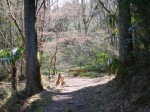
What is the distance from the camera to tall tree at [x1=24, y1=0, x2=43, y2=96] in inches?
524

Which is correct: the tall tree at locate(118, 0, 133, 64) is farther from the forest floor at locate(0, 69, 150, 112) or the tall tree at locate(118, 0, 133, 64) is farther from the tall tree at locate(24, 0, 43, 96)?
the tall tree at locate(24, 0, 43, 96)

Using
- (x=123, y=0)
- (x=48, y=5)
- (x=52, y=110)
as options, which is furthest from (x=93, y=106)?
(x=48, y=5)

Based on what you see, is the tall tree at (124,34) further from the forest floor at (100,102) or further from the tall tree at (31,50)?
the tall tree at (31,50)

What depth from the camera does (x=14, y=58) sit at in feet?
54.4

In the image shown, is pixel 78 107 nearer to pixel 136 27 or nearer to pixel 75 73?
pixel 136 27

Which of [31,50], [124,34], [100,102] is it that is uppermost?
[124,34]

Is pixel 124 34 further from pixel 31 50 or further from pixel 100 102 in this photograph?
pixel 31 50

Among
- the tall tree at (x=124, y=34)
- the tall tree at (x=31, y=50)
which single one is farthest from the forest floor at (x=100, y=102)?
the tall tree at (x=124, y=34)

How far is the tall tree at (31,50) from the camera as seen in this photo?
13.3m

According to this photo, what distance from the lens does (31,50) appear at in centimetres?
1358

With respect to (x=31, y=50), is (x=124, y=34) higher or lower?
A: higher

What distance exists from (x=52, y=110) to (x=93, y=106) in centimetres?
A: 161

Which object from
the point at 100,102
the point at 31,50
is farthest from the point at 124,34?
the point at 31,50

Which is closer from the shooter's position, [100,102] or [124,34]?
[100,102]
